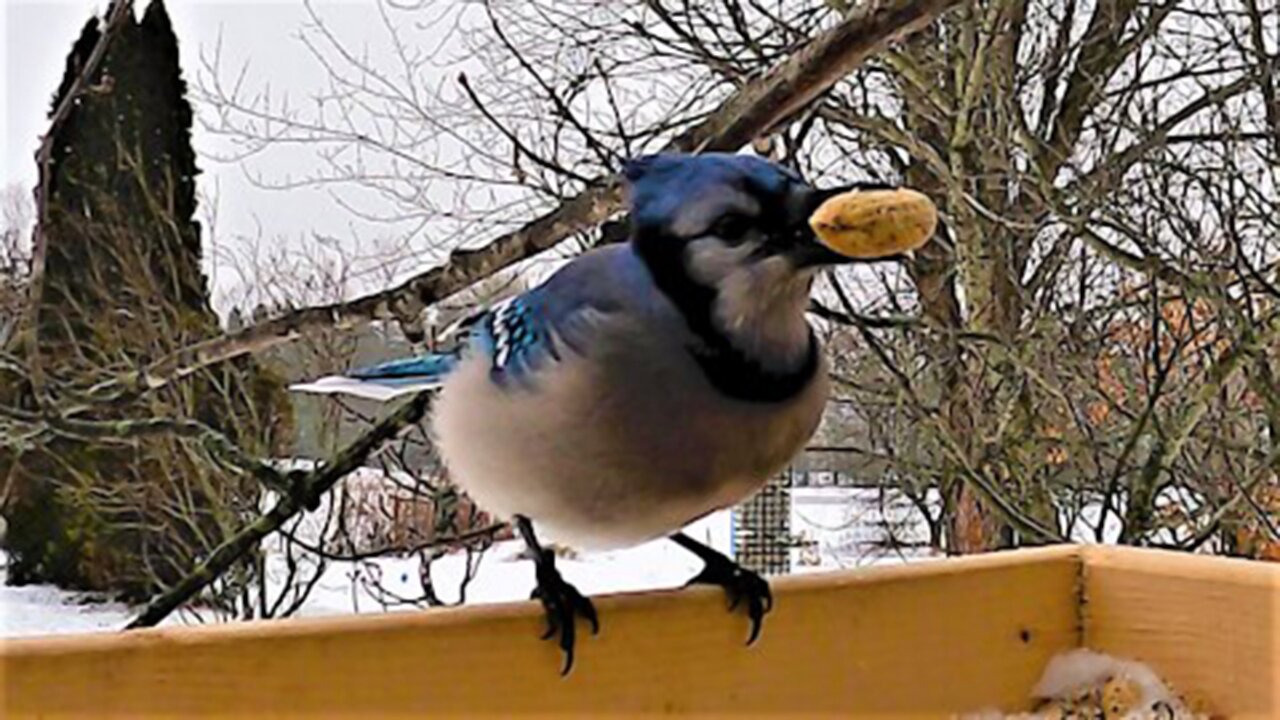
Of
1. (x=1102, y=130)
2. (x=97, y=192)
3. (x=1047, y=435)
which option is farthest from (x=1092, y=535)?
(x=97, y=192)

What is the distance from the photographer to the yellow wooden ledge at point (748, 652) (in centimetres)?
52

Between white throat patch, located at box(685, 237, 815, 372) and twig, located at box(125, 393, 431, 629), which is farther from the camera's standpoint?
twig, located at box(125, 393, 431, 629)

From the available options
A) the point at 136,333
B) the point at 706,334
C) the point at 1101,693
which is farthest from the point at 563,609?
the point at 136,333

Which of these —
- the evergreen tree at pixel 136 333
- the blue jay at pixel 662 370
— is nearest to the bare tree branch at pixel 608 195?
the blue jay at pixel 662 370

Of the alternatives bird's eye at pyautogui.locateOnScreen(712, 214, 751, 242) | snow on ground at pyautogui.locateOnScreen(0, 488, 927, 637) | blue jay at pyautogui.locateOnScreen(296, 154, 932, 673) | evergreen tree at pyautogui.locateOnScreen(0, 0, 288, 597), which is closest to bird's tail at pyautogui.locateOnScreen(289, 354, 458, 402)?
blue jay at pyautogui.locateOnScreen(296, 154, 932, 673)

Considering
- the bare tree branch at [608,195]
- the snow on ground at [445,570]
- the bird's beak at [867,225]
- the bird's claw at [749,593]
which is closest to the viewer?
the bird's beak at [867,225]

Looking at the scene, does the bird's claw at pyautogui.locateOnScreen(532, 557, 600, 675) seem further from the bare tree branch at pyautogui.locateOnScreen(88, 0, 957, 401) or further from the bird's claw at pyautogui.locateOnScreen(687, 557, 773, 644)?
the bare tree branch at pyautogui.locateOnScreen(88, 0, 957, 401)

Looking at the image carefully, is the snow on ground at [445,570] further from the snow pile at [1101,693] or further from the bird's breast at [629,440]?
the bird's breast at [629,440]

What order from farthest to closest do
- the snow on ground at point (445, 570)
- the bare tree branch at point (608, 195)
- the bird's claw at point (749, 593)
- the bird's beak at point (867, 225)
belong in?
1. the snow on ground at point (445, 570)
2. the bare tree branch at point (608, 195)
3. the bird's claw at point (749, 593)
4. the bird's beak at point (867, 225)

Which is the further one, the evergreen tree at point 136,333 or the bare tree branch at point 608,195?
the evergreen tree at point 136,333

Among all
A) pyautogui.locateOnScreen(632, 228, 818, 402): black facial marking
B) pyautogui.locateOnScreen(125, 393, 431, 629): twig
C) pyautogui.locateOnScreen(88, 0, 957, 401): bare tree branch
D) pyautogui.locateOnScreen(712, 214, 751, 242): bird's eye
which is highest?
pyautogui.locateOnScreen(88, 0, 957, 401): bare tree branch

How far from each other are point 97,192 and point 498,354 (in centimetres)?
135

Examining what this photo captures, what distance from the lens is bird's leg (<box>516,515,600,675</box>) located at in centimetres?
59

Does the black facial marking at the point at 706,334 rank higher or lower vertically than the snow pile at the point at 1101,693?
higher
